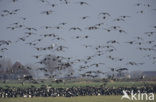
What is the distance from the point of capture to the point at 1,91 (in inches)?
1682

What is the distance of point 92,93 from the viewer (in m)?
45.5

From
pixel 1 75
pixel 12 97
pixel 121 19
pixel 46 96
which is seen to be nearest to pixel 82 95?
pixel 46 96

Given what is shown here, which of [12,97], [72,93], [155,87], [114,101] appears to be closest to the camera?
[114,101]

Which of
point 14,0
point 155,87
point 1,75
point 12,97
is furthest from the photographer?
point 1,75

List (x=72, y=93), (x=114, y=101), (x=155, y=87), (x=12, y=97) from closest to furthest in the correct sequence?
(x=114, y=101) → (x=12, y=97) → (x=72, y=93) → (x=155, y=87)

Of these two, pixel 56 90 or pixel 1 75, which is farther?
pixel 1 75

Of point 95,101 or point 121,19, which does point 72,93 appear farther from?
point 121,19

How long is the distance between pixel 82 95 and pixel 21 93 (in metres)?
7.89

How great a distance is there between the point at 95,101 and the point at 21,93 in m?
11.5

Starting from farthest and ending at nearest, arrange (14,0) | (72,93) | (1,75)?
1. (1,75)
2. (72,93)
3. (14,0)

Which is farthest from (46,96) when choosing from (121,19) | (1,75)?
(1,75)

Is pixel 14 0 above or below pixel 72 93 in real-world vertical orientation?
above

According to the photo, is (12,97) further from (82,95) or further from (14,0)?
(14,0)

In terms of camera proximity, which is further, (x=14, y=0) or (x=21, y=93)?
(x=21, y=93)
